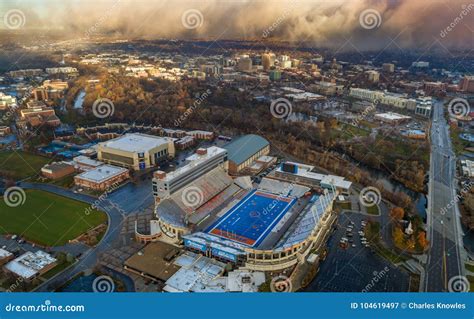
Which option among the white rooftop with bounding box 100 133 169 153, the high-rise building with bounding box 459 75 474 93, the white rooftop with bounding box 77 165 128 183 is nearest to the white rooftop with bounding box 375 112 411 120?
the high-rise building with bounding box 459 75 474 93

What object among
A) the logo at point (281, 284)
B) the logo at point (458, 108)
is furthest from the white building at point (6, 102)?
the logo at point (458, 108)

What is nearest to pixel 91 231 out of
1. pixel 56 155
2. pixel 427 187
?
pixel 56 155

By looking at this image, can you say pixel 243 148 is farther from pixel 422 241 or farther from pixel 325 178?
pixel 422 241

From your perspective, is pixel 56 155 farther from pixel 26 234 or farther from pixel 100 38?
pixel 100 38

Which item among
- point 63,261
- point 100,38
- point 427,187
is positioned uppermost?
point 100,38

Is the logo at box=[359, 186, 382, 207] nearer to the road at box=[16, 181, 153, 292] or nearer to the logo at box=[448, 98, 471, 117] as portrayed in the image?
the road at box=[16, 181, 153, 292]

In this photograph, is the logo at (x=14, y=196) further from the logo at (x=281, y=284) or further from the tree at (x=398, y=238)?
the tree at (x=398, y=238)
